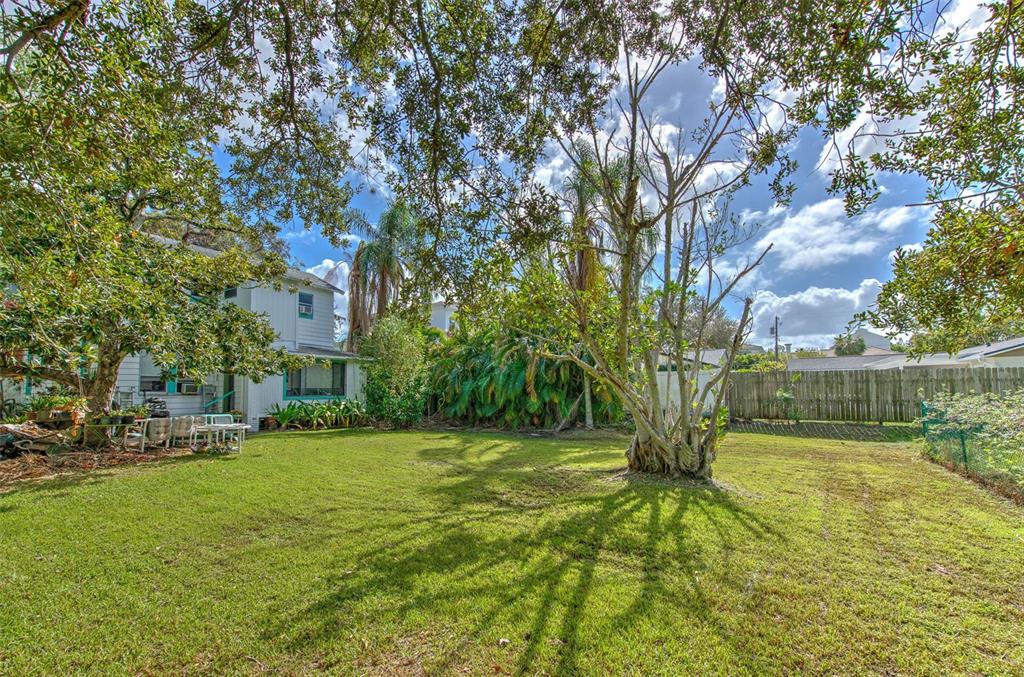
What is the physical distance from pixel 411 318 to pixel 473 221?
149cm

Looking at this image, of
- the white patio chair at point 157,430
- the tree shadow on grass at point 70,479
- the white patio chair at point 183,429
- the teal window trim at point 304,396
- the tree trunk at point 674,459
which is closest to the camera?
the tree shadow on grass at point 70,479

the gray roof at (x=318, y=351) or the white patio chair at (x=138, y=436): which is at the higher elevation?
the gray roof at (x=318, y=351)

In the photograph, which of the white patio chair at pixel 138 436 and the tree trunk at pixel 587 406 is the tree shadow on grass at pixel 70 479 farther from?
the tree trunk at pixel 587 406

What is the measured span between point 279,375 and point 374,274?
Answer: 11.3 meters

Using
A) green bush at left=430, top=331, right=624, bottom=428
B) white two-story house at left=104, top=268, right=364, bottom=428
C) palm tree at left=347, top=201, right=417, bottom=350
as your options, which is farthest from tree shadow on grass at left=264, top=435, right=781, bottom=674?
palm tree at left=347, top=201, right=417, bottom=350

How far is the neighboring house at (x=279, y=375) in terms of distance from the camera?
14141 millimetres

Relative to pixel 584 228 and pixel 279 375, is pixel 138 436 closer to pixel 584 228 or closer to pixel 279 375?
pixel 279 375

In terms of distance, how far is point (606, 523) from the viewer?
4.95m

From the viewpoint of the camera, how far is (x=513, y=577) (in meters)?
3.65

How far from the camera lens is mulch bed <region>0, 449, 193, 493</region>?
298 inches

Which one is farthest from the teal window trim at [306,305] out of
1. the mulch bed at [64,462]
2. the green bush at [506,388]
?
the mulch bed at [64,462]

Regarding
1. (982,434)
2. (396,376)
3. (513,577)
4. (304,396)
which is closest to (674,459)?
(982,434)

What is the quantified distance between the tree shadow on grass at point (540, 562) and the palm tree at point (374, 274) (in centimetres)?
1748

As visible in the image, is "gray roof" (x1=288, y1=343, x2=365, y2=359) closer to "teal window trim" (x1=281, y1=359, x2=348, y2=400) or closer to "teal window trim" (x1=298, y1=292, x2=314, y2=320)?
"teal window trim" (x1=281, y1=359, x2=348, y2=400)
